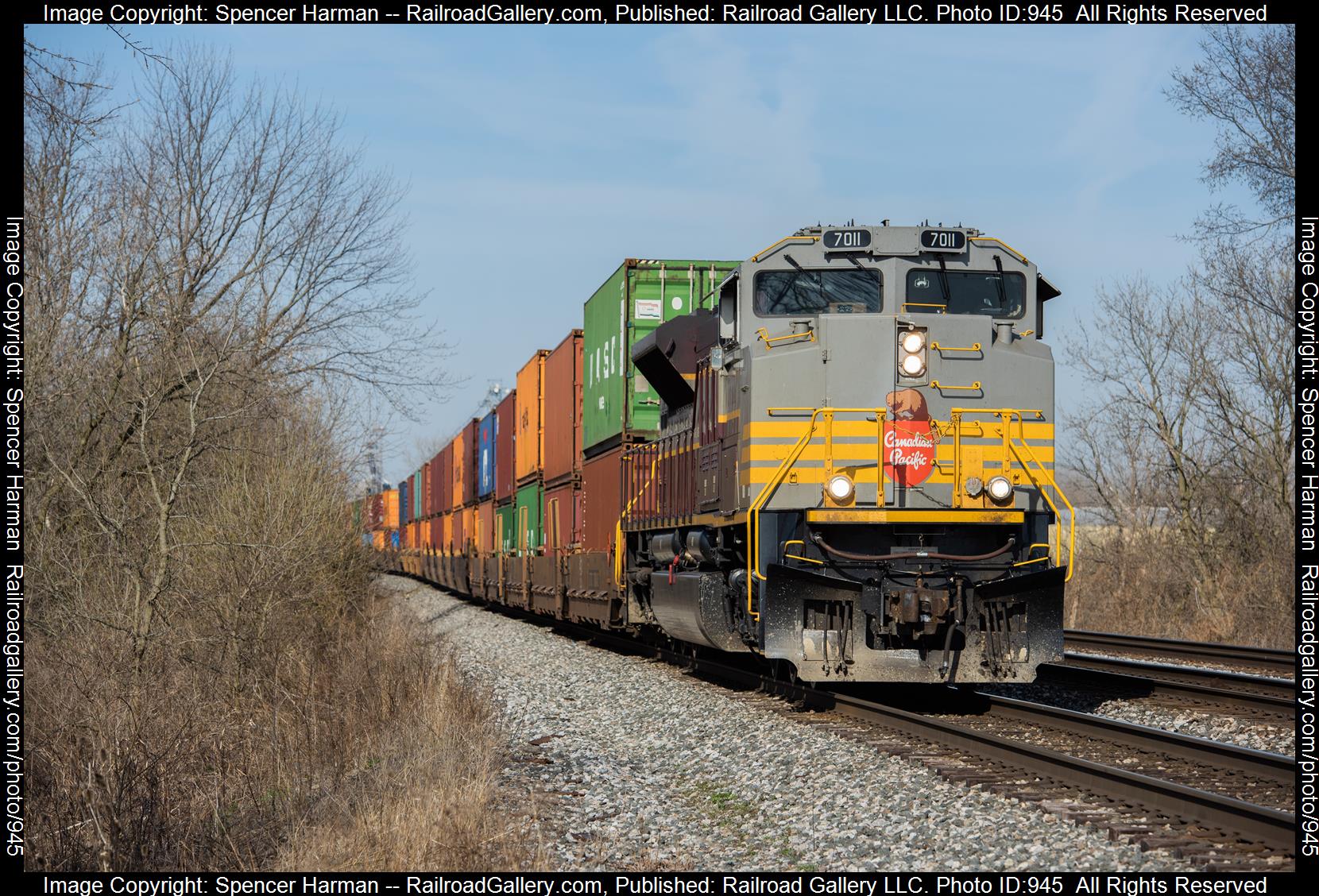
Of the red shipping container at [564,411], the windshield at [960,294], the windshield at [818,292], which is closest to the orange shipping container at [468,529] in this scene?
the red shipping container at [564,411]

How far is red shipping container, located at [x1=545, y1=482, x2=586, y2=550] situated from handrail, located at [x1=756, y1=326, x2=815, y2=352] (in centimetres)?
725

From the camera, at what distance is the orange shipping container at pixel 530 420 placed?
20.8 m

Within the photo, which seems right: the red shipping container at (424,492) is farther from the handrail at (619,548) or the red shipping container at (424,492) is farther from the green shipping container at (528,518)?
the handrail at (619,548)

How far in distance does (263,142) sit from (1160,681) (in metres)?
16.2

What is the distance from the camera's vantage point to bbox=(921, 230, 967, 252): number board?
1007 cm

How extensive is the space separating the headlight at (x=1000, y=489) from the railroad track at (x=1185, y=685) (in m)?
2.16

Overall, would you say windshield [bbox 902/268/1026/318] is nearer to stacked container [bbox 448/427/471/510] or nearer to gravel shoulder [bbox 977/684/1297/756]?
gravel shoulder [bbox 977/684/1297/756]

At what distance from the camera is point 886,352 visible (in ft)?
32.0

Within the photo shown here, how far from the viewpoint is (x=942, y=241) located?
1008 centimetres

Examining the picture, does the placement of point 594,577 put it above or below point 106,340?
below
